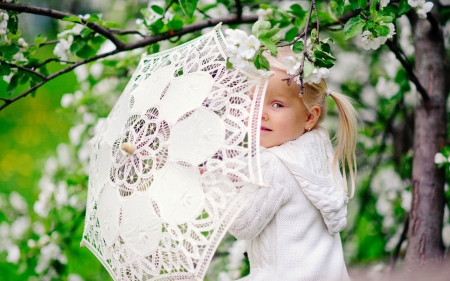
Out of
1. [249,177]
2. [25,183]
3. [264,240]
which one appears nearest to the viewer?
[249,177]

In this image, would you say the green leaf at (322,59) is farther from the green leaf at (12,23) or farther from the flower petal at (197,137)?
the green leaf at (12,23)

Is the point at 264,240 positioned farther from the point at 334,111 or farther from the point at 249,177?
the point at 334,111

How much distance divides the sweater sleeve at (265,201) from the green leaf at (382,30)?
53 cm

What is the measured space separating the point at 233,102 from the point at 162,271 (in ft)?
1.92

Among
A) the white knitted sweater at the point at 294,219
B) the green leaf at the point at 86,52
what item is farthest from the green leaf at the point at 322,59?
the green leaf at the point at 86,52

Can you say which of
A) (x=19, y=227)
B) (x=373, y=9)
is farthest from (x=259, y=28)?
(x=19, y=227)

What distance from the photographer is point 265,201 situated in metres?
1.94

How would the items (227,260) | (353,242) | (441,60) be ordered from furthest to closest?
(353,242) < (227,260) < (441,60)

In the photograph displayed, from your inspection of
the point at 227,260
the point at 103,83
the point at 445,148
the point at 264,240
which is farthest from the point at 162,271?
the point at 103,83

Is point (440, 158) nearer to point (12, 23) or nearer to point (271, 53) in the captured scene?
point (271, 53)

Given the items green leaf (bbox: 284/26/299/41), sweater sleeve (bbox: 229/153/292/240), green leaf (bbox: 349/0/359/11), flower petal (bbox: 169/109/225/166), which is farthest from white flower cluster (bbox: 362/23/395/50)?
green leaf (bbox: 284/26/299/41)

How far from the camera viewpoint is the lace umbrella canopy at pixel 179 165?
1749 millimetres

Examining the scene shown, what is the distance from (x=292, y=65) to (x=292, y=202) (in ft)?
1.53

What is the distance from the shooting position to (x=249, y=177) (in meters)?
1.70
